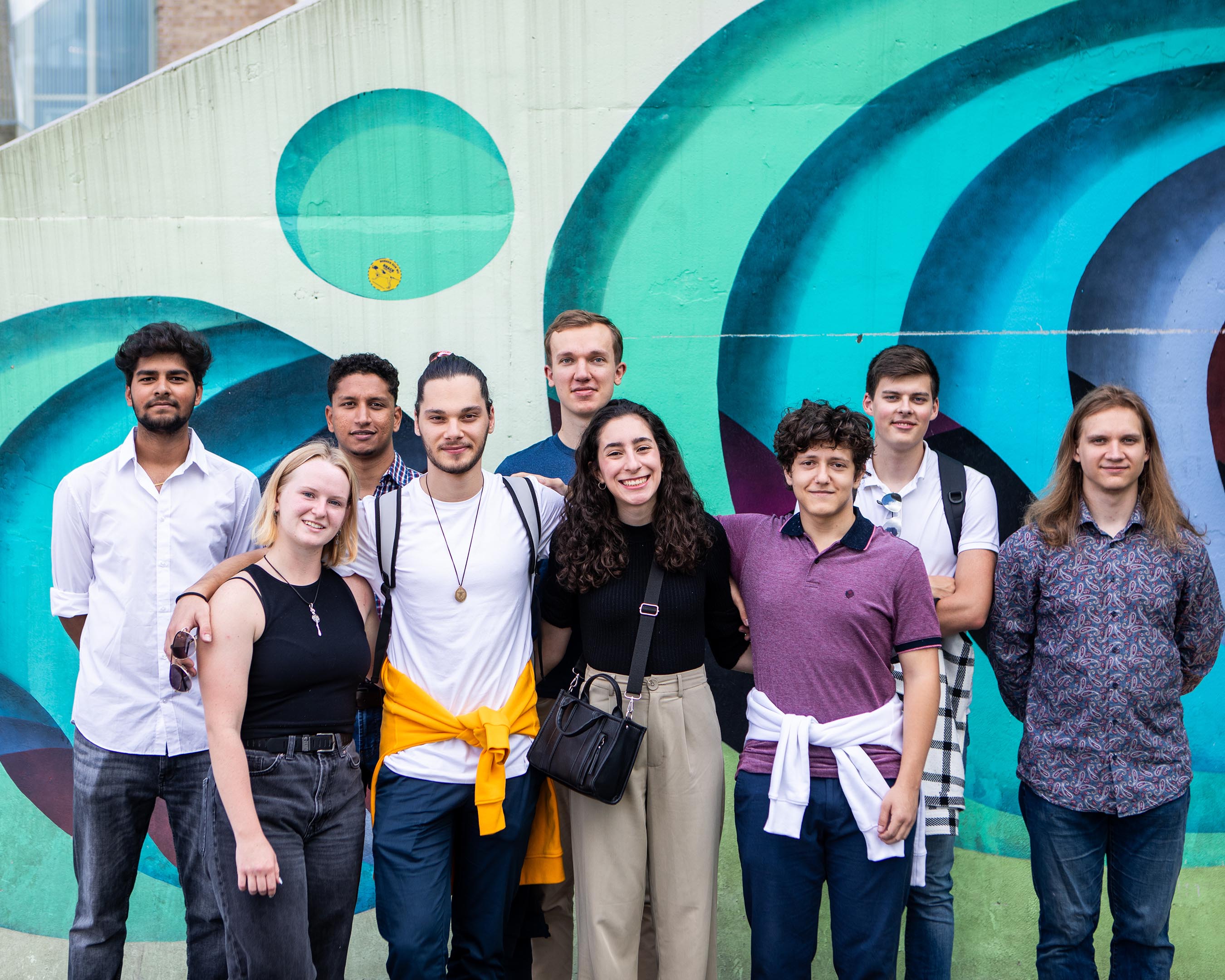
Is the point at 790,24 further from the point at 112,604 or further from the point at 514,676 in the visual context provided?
the point at 112,604

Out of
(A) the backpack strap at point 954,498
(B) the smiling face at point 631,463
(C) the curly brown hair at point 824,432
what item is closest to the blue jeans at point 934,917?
(A) the backpack strap at point 954,498

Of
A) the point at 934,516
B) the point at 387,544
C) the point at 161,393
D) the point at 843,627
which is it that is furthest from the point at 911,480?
the point at 161,393

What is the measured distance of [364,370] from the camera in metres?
3.21

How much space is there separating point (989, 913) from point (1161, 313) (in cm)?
249

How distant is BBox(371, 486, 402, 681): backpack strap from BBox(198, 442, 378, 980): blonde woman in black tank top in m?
0.09

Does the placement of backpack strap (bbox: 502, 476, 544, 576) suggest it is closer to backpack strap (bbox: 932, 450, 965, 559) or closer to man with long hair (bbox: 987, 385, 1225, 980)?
backpack strap (bbox: 932, 450, 965, 559)

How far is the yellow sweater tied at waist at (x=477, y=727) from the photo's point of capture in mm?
2516

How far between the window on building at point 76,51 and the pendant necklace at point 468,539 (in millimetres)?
6340

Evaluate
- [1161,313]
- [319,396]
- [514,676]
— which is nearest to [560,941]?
[514,676]

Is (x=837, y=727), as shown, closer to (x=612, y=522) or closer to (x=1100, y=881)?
(x=612, y=522)

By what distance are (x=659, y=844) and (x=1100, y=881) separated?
4.29 feet

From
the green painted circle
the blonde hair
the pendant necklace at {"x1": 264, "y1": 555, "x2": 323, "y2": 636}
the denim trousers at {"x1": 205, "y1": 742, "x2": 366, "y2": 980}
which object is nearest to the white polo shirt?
the blonde hair

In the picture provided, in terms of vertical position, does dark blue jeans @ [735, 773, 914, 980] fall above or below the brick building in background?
below

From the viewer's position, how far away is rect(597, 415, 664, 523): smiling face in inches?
99.9
